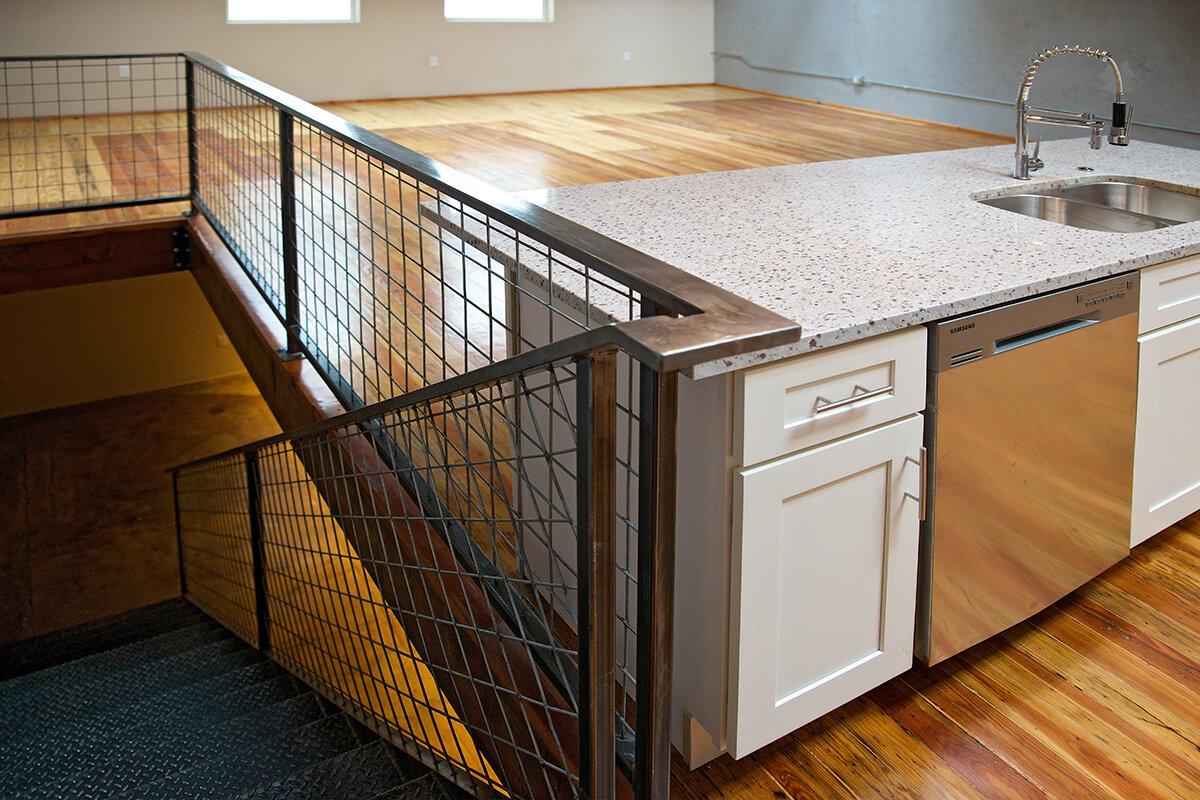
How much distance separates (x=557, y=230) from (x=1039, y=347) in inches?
39.2

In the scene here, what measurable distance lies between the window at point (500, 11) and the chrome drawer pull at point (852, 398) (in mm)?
8564

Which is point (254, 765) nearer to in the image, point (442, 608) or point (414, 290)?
point (442, 608)

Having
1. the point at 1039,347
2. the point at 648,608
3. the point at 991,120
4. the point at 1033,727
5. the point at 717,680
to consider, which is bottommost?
the point at 1033,727

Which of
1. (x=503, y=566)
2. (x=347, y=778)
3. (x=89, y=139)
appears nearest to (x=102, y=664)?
(x=347, y=778)

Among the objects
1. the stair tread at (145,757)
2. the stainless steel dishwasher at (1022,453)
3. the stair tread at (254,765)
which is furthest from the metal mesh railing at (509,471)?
the stainless steel dishwasher at (1022,453)

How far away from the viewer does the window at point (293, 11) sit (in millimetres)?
8586

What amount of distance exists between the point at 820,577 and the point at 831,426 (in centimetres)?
24

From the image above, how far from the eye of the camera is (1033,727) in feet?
6.12

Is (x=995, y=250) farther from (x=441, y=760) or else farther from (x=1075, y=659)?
(x=441, y=760)

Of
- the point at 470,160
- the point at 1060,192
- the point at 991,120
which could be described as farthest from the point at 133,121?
the point at 1060,192

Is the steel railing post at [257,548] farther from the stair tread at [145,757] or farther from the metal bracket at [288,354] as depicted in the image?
the stair tread at [145,757]

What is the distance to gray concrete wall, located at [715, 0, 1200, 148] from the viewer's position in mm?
6320

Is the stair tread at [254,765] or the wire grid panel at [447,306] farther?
the stair tread at [254,765]

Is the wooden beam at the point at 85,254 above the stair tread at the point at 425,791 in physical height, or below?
above
